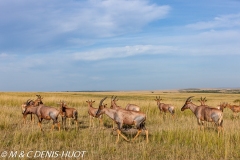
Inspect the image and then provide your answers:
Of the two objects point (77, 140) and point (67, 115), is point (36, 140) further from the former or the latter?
point (67, 115)

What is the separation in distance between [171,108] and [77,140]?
11.3 m

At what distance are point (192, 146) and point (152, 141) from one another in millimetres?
1730

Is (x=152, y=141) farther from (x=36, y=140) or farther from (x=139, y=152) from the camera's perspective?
(x=36, y=140)

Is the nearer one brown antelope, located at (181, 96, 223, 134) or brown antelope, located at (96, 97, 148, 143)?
brown antelope, located at (96, 97, 148, 143)

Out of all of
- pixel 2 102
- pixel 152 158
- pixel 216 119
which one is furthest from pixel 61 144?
pixel 2 102

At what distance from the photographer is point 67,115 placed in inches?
620

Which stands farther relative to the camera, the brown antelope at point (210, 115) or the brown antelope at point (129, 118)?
the brown antelope at point (210, 115)

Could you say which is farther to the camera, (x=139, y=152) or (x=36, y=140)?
(x=36, y=140)

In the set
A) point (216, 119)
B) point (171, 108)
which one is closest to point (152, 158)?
point (216, 119)

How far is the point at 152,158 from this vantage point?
9164mm

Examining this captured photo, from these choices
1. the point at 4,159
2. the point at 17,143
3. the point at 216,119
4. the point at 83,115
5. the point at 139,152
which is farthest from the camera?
the point at 83,115

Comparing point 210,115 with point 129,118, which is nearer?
A: point 129,118

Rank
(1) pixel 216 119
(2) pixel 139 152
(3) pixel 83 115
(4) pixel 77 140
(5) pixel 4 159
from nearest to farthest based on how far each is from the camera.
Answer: (5) pixel 4 159, (2) pixel 139 152, (4) pixel 77 140, (1) pixel 216 119, (3) pixel 83 115

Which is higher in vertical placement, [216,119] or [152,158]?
[216,119]
